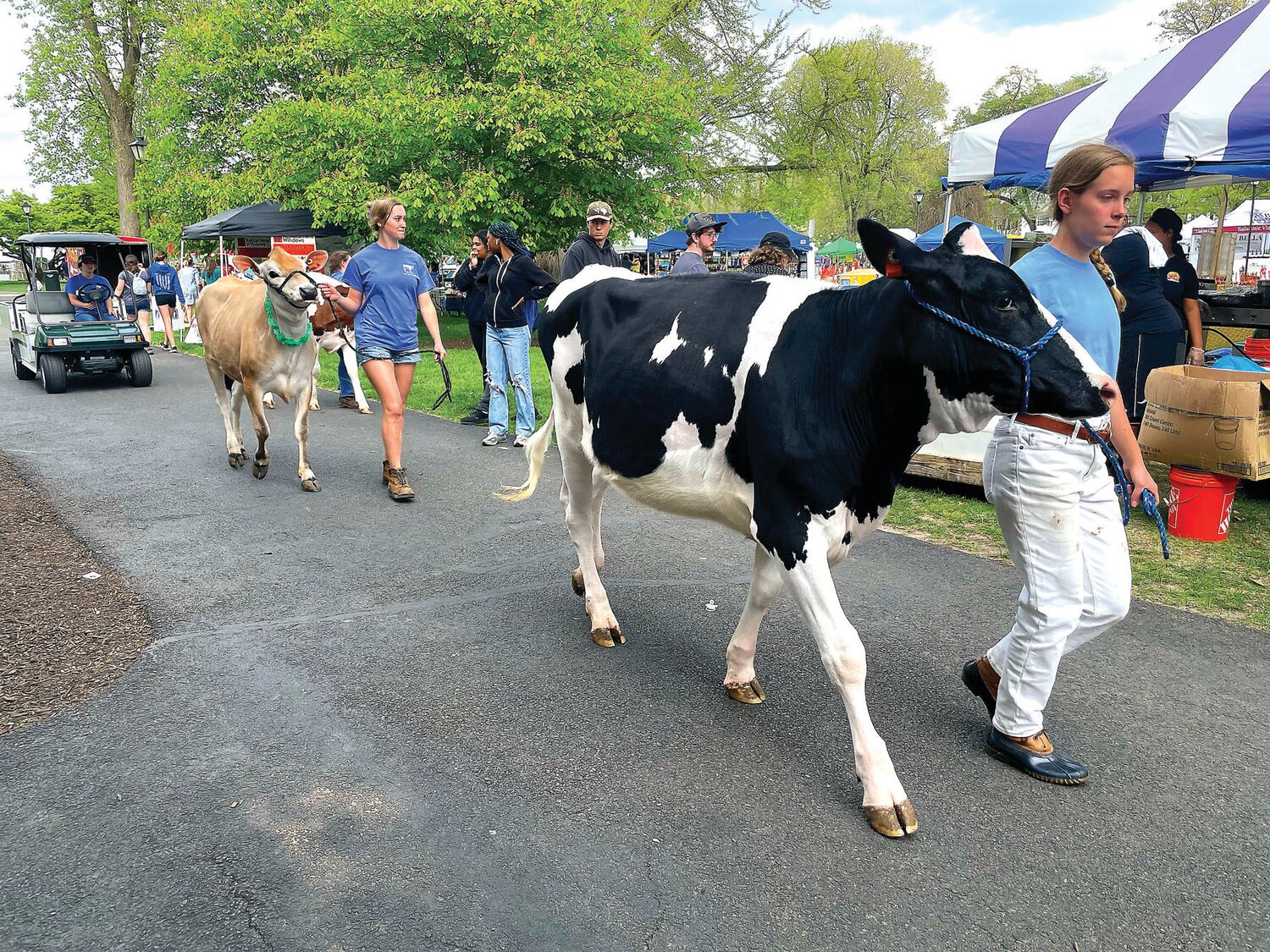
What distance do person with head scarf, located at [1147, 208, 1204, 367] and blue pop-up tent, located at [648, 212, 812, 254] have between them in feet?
67.6

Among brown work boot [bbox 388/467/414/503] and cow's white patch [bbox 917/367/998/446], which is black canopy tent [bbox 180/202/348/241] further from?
cow's white patch [bbox 917/367/998/446]

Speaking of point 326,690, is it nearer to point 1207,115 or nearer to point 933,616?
point 933,616

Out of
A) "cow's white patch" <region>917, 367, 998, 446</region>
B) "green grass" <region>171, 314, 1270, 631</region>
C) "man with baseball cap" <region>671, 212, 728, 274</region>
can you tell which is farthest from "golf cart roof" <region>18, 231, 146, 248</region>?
"cow's white patch" <region>917, 367, 998, 446</region>

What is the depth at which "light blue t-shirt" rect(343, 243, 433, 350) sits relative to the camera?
6.57m

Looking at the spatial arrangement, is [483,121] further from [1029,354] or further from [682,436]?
[1029,354]

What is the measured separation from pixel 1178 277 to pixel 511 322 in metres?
6.06

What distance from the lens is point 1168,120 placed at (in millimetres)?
6730

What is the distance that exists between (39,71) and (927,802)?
A: 36.7m

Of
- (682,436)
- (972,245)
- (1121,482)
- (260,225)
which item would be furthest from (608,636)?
(260,225)

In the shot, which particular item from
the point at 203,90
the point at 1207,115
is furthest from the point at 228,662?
the point at 203,90

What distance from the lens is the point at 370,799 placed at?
2.93m

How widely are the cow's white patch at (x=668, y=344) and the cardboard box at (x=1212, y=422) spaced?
12.9 feet

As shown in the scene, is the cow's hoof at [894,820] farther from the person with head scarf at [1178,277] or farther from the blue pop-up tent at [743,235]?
the blue pop-up tent at [743,235]

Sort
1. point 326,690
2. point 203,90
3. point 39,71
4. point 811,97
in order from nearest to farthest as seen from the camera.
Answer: point 326,690, point 203,90, point 39,71, point 811,97
